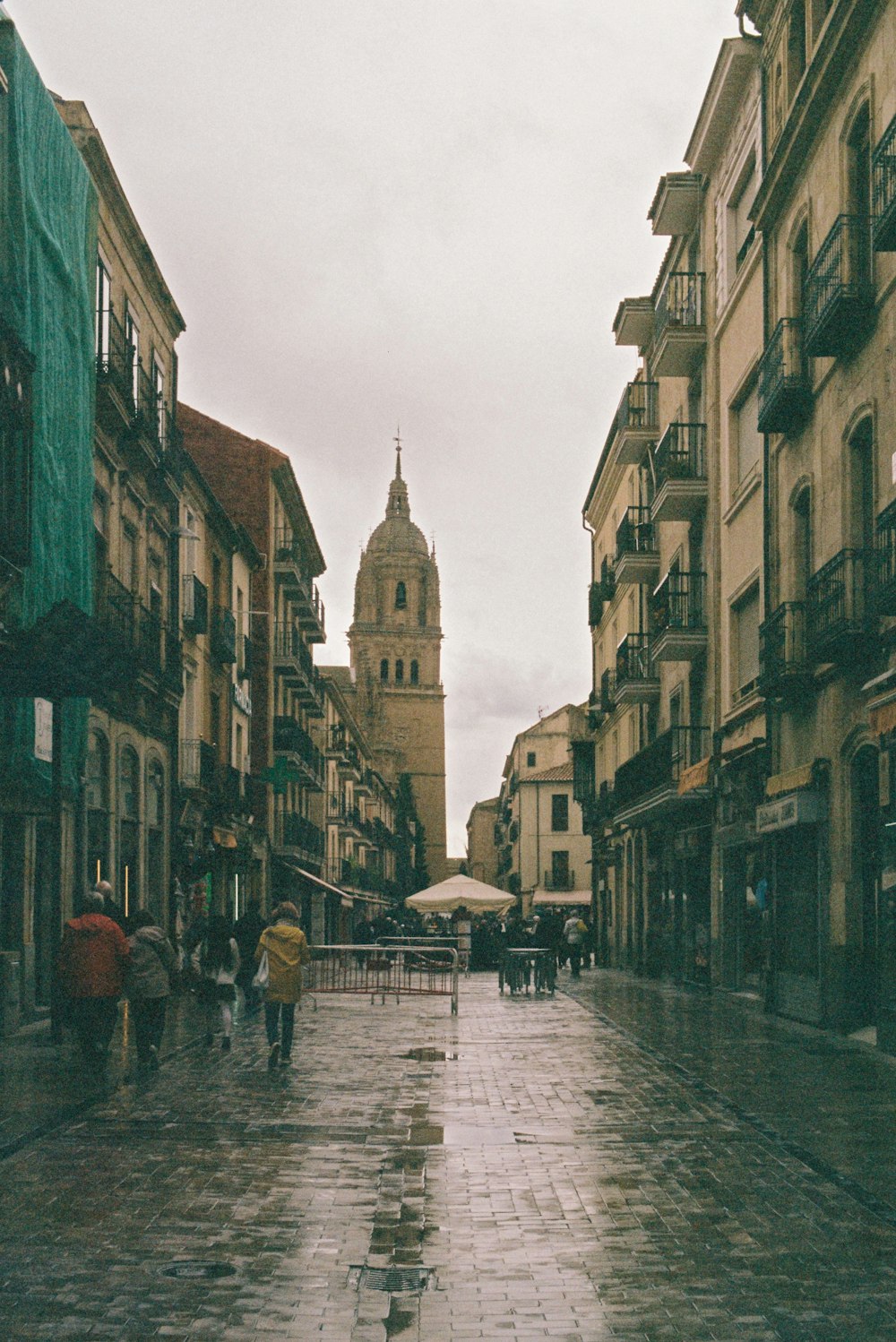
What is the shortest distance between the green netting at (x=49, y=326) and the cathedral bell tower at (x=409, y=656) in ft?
392

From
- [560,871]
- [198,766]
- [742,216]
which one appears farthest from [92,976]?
[560,871]

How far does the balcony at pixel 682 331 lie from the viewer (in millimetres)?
29516

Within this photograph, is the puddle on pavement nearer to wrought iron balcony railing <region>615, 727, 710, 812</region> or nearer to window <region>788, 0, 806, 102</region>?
window <region>788, 0, 806, 102</region>

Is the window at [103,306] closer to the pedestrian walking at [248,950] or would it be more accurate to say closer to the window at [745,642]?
the pedestrian walking at [248,950]

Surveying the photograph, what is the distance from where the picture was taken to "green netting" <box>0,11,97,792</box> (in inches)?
766

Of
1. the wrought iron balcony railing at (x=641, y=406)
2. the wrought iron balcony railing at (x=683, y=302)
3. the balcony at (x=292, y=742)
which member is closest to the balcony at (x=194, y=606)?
the wrought iron balcony railing at (x=641, y=406)

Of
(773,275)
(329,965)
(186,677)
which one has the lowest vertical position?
(329,965)

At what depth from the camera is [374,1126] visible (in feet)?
37.3

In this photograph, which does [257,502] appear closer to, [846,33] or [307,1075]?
[846,33]

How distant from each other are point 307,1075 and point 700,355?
62.6ft

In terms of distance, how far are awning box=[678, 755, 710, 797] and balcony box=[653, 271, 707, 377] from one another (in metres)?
7.75

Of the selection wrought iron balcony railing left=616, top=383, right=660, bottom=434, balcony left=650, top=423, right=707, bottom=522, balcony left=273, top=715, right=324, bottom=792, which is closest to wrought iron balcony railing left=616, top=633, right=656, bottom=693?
wrought iron balcony railing left=616, top=383, right=660, bottom=434

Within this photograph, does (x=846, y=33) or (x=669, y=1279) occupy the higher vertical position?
(x=846, y=33)

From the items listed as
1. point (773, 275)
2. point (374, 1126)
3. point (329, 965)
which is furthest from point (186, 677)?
point (374, 1126)
